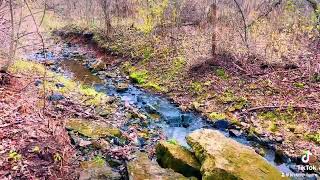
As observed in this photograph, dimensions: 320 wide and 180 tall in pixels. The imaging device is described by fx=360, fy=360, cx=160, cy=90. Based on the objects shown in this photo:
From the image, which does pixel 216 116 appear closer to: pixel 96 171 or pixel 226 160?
pixel 226 160

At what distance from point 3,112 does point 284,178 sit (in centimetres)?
483

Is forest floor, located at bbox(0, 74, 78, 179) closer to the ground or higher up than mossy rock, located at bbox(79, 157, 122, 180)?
higher up

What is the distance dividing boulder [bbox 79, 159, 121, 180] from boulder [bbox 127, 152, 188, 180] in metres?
0.26

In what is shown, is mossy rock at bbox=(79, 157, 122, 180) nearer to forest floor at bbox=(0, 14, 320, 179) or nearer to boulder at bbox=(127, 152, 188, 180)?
forest floor at bbox=(0, 14, 320, 179)

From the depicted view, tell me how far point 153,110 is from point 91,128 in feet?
8.80

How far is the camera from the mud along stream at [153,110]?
7.82 meters

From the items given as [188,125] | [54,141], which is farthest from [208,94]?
[54,141]

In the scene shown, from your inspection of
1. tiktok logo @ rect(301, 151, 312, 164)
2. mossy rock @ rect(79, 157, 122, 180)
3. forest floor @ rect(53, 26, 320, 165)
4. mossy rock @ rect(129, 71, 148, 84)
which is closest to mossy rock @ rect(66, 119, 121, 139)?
mossy rock @ rect(79, 157, 122, 180)

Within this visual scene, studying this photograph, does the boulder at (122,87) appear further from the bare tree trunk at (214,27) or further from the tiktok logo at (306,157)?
the tiktok logo at (306,157)

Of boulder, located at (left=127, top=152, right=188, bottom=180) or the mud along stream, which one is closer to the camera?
boulder, located at (left=127, top=152, right=188, bottom=180)

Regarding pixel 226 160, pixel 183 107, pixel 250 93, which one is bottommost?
pixel 183 107

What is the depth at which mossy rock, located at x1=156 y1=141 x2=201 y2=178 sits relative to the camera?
5.88 meters

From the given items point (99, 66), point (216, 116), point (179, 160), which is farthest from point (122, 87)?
point (179, 160)

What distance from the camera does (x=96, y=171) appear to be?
5574 millimetres
